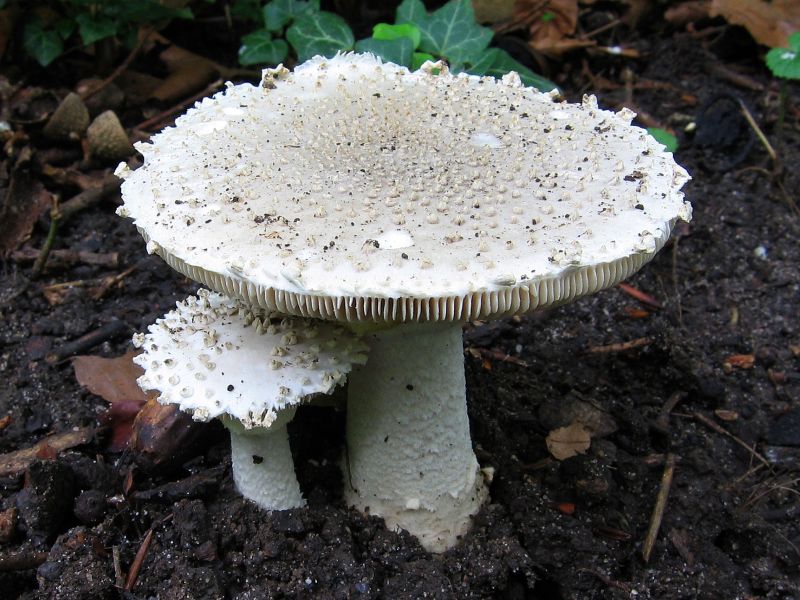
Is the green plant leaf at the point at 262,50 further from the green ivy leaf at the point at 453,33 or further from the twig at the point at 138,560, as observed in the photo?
the twig at the point at 138,560

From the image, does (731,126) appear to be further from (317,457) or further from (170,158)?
(170,158)

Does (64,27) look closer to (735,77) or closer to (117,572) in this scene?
(117,572)

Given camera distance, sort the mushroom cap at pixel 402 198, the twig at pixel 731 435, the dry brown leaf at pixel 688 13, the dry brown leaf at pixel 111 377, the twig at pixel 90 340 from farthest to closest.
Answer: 1. the dry brown leaf at pixel 688 13
2. the twig at pixel 90 340
3. the twig at pixel 731 435
4. the dry brown leaf at pixel 111 377
5. the mushroom cap at pixel 402 198

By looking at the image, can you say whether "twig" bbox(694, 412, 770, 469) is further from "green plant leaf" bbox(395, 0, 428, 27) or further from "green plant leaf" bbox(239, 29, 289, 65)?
"green plant leaf" bbox(239, 29, 289, 65)

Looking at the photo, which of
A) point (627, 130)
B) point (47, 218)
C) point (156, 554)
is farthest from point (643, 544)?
point (47, 218)

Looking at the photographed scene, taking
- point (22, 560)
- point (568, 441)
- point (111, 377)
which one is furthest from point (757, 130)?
point (22, 560)

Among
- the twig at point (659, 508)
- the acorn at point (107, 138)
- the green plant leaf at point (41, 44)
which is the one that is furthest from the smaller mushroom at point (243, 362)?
the green plant leaf at point (41, 44)
